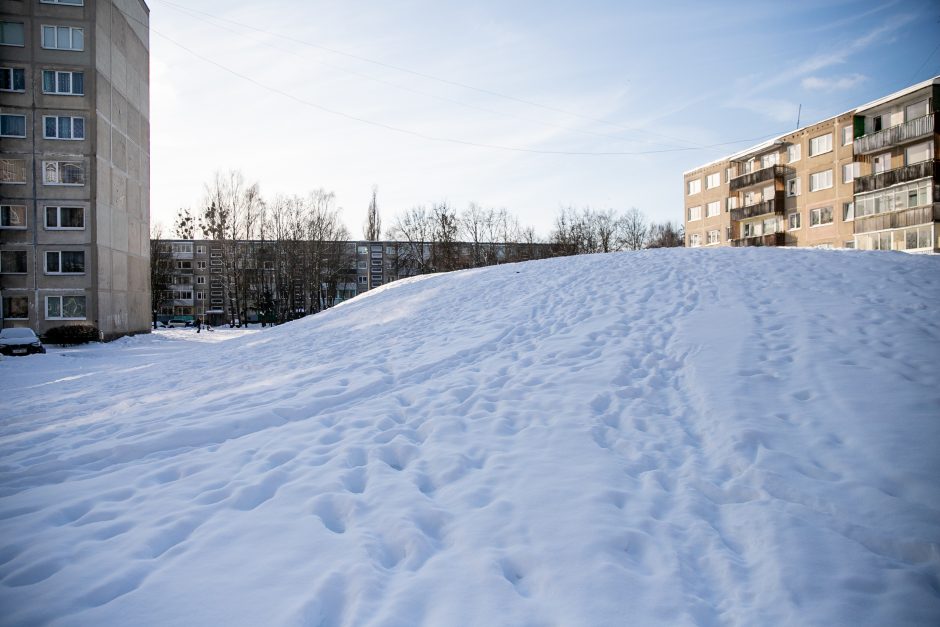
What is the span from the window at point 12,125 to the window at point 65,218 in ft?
15.1

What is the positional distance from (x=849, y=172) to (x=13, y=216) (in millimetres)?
55198

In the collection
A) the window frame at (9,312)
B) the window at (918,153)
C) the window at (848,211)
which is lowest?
the window frame at (9,312)

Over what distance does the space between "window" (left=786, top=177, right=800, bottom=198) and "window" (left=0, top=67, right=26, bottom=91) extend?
54185 mm

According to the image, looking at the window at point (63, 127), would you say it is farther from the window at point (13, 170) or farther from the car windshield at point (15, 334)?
the car windshield at point (15, 334)

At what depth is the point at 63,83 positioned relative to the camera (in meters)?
29.3

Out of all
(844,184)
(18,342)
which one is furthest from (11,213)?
(844,184)

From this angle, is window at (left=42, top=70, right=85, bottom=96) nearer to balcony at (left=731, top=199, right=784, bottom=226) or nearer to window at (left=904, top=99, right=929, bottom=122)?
balcony at (left=731, top=199, right=784, bottom=226)

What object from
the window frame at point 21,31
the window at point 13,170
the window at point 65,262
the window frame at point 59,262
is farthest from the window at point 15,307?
the window frame at point 21,31

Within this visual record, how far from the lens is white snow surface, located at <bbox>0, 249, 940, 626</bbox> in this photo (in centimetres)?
312

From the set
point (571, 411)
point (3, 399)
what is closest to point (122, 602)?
point (571, 411)

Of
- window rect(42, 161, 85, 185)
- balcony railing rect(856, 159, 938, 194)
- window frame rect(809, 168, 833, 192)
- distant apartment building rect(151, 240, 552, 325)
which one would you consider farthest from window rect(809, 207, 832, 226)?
window rect(42, 161, 85, 185)

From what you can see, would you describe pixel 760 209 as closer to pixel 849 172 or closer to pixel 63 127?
pixel 849 172

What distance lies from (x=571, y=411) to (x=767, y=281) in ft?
25.0

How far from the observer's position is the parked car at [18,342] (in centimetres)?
2256
